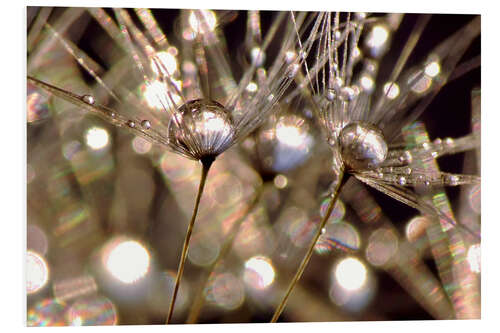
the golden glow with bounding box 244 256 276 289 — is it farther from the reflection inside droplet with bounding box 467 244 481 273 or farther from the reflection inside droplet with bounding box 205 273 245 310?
the reflection inside droplet with bounding box 467 244 481 273

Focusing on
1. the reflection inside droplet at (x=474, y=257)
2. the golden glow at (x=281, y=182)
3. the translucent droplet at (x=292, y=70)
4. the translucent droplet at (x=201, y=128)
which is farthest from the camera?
the reflection inside droplet at (x=474, y=257)

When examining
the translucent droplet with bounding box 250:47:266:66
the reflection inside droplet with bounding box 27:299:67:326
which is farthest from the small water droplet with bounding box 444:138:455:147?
the reflection inside droplet with bounding box 27:299:67:326

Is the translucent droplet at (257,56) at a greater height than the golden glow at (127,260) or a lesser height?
greater

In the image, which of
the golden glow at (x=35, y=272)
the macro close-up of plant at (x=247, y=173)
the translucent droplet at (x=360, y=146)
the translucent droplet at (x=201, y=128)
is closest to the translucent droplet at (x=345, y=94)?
the macro close-up of plant at (x=247, y=173)

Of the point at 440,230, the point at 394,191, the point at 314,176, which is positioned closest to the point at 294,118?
the point at 314,176

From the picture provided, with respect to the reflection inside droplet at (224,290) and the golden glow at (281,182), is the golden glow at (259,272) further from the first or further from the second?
the golden glow at (281,182)

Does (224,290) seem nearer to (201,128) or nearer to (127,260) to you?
(127,260)

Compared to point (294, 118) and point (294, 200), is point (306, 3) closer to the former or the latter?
point (294, 118)
